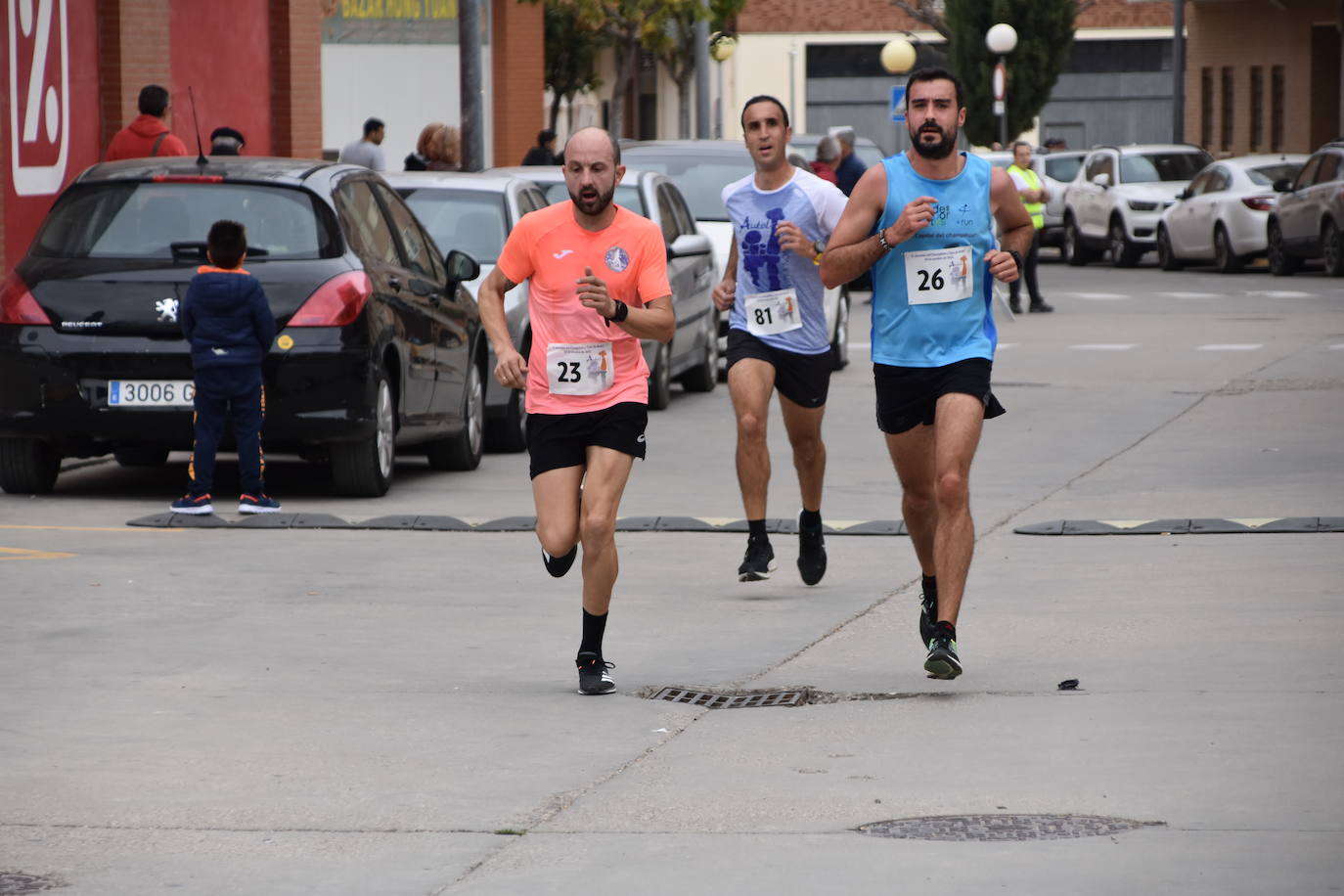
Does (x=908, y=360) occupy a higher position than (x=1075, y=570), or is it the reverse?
(x=908, y=360)

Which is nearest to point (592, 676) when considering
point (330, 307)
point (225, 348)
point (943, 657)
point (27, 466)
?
point (943, 657)

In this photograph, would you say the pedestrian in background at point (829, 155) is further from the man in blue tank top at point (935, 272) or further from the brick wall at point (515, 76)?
the man in blue tank top at point (935, 272)

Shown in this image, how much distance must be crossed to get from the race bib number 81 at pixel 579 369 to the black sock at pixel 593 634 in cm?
70

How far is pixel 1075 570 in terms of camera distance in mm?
10391

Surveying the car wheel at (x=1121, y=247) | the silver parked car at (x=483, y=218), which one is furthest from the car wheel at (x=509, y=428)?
the car wheel at (x=1121, y=247)

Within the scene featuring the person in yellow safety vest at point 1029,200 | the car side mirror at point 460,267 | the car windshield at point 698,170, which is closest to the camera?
the car side mirror at point 460,267

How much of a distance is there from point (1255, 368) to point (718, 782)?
15.2 metres

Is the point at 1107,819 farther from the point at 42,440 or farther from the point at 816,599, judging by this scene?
the point at 42,440

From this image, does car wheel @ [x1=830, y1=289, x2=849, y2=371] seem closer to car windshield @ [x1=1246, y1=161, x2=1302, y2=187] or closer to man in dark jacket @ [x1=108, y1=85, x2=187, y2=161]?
man in dark jacket @ [x1=108, y1=85, x2=187, y2=161]

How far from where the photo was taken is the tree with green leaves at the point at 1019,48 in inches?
2509

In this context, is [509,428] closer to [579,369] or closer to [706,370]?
[706,370]

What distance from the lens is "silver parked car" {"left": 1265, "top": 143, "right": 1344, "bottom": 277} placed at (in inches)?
1261

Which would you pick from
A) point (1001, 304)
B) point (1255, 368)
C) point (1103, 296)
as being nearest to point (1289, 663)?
point (1255, 368)

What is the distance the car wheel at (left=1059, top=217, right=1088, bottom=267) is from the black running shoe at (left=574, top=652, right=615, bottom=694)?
3397 cm
